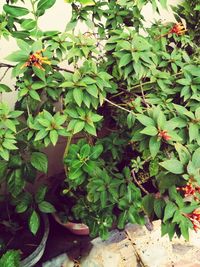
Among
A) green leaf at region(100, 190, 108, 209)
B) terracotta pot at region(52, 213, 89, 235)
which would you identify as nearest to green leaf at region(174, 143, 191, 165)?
green leaf at region(100, 190, 108, 209)

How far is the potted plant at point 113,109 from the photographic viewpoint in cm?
119

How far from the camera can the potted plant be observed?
46.9 inches

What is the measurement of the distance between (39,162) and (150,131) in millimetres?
583

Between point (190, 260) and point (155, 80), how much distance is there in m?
1.26

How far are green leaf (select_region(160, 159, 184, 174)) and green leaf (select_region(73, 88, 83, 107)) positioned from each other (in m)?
0.41

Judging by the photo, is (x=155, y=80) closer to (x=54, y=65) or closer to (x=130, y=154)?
(x=54, y=65)

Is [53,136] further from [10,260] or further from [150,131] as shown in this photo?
[10,260]

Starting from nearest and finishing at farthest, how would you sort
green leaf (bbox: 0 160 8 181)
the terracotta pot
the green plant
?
green leaf (bbox: 0 160 8 181)
the terracotta pot
the green plant

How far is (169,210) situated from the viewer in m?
1.17

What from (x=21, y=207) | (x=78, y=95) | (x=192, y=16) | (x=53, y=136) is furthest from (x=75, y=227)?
(x=192, y=16)

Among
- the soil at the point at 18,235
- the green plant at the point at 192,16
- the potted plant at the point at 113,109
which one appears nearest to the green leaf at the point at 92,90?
the potted plant at the point at 113,109

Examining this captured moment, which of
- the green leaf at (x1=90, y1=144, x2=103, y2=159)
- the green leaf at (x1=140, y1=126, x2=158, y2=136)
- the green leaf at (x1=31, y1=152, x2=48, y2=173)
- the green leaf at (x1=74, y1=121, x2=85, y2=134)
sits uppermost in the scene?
the green leaf at (x1=140, y1=126, x2=158, y2=136)

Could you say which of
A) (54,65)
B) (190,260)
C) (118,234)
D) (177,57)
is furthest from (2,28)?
(190,260)

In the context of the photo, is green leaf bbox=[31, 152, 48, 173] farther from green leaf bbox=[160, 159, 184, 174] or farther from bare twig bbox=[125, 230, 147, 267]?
bare twig bbox=[125, 230, 147, 267]
